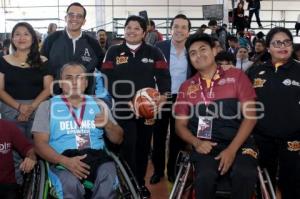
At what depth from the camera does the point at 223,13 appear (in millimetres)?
11148

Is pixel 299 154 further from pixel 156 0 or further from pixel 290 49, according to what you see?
pixel 156 0

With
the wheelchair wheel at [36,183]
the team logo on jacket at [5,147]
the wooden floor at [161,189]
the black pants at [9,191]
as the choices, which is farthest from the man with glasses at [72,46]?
the wooden floor at [161,189]

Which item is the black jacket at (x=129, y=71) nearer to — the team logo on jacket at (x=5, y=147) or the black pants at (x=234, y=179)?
the team logo on jacket at (x=5, y=147)

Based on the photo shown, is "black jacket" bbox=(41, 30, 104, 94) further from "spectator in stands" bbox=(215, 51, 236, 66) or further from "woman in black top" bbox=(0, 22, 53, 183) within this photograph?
"spectator in stands" bbox=(215, 51, 236, 66)

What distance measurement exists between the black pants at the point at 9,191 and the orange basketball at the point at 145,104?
0.91 m

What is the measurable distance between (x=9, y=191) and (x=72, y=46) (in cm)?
131

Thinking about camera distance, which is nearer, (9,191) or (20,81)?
(9,191)

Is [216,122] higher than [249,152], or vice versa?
[216,122]

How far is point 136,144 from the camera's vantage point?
3318mm

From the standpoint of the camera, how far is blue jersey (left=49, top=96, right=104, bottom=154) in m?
2.58

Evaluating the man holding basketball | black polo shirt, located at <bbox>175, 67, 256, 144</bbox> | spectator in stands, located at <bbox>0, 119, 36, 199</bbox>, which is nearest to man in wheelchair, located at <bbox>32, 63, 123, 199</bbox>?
spectator in stands, located at <bbox>0, 119, 36, 199</bbox>

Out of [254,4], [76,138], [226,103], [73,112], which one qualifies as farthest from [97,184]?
[254,4]

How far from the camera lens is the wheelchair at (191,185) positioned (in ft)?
7.61

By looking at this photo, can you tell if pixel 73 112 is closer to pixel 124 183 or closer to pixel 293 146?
pixel 124 183
